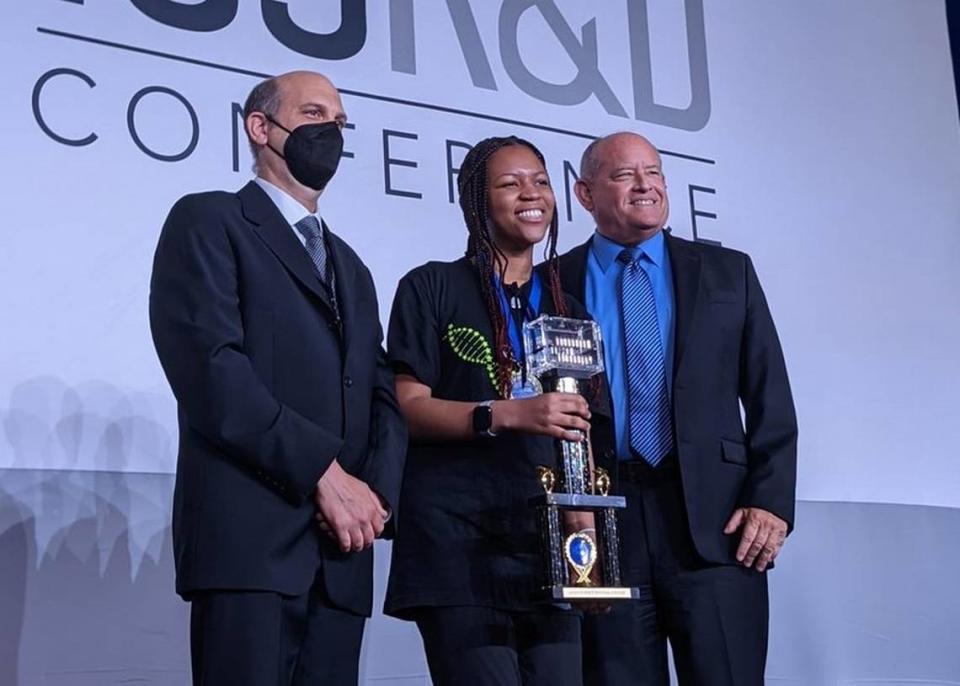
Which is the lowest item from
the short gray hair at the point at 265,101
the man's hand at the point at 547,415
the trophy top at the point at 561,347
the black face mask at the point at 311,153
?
the man's hand at the point at 547,415

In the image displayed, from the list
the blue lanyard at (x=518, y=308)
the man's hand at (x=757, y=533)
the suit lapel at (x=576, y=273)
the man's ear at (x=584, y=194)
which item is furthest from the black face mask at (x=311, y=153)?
the man's hand at (x=757, y=533)

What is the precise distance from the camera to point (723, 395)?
261cm

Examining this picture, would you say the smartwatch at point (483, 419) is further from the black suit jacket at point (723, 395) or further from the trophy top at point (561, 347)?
the black suit jacket at point (723, 395)

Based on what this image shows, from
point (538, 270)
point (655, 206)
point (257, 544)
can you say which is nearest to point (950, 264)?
point (655, 206)

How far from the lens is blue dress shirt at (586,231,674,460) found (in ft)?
8.52

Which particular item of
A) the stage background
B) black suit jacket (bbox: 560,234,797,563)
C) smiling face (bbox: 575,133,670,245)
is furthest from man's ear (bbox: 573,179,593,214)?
the stage background

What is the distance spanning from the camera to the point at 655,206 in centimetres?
278

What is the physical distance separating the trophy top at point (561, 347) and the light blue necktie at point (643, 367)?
1.07ft

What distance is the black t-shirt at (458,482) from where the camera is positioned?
7.16 ft

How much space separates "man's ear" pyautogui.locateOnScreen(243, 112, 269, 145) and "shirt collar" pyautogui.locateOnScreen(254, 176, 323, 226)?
7cm

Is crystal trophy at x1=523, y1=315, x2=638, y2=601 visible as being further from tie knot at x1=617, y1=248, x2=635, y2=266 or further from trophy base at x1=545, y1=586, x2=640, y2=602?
tie knot at x1=617, y1=248, x2=635, y2=266

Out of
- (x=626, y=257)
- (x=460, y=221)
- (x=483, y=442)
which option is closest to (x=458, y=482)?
(x=483, y=442)

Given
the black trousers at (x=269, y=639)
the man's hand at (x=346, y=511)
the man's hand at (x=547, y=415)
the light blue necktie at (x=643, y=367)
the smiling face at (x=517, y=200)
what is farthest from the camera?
the light blue necktie at (x=643, y=367)

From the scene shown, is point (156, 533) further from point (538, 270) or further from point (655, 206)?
point (655, 206)
